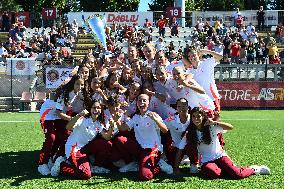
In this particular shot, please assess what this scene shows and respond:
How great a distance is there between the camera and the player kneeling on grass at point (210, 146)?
7270 millimetres

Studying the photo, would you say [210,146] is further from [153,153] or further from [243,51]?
[243,51]

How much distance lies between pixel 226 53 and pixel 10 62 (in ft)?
31.2

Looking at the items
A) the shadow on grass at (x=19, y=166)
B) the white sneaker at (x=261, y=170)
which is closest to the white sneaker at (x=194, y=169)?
the white sneaker at (x=261, y=170)

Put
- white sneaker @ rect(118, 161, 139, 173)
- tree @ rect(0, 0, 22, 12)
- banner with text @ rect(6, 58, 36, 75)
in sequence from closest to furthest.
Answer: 1. white sneaker @ rect(118, 161, 139, 173)
2. banner with text @ rect(6, 58, 36, 75)
3. tree @ rect(0, 0, 22, 12)

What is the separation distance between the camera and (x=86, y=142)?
7.62 metres

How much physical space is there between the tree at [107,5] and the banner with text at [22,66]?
33335 mm

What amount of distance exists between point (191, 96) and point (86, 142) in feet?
5.48

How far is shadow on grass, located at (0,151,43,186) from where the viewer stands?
739 cm

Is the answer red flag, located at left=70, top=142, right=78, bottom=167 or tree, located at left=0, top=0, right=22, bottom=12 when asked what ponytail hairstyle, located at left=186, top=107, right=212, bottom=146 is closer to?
red flag, located at left=70, top=142, right=78, bottom=167

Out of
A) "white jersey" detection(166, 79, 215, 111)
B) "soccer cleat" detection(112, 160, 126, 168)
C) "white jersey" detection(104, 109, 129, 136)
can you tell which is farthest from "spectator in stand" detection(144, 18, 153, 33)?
"soccer cleat" detection(112, 160, 126, 168)

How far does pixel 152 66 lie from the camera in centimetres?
841

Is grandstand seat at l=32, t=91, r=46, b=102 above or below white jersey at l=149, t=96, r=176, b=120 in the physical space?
below

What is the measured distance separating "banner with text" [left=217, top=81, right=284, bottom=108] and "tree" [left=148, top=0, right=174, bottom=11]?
1626 inches

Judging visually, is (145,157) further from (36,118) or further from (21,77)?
(21,77)
